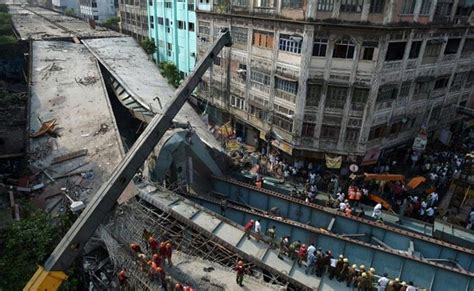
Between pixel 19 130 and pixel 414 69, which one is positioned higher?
pixel 414 69

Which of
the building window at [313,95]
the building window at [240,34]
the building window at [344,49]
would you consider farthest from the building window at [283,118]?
the building window at [240,34]

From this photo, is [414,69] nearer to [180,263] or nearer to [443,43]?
[443,43]

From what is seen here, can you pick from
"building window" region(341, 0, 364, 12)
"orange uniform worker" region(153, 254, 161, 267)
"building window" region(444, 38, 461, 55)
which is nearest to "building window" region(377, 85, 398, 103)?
"building window" region(341, 0, 364, 12)

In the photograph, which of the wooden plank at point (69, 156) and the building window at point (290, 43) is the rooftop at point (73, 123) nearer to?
the wooden plank at point (69, 156)

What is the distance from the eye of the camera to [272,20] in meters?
26.5

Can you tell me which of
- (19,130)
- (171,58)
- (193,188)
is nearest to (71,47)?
(171,58)

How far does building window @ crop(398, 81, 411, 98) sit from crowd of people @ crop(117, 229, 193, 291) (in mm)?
22064

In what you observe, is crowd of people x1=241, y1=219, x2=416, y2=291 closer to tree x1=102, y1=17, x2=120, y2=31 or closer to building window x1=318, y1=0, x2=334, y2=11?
building window x1=318, y1=0, x2=334, y2=11

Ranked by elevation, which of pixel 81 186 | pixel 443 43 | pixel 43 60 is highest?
pixel 443 43

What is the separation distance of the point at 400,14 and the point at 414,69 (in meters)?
5.43

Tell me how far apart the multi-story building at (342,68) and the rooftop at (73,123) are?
12.8m

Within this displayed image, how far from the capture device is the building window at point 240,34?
2969 cm

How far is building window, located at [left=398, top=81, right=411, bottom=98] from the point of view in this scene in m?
26.7

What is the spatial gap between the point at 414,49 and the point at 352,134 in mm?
7952
